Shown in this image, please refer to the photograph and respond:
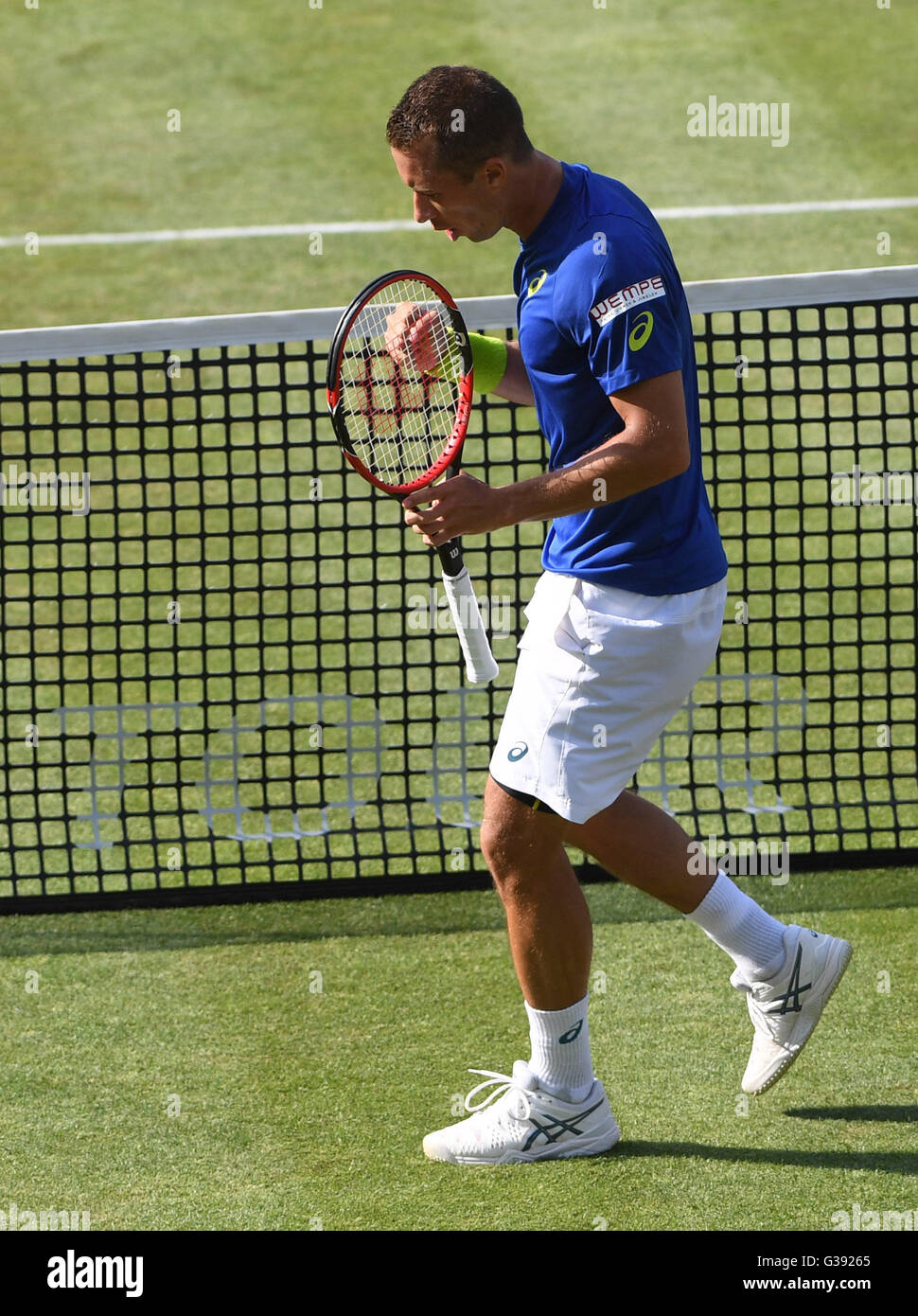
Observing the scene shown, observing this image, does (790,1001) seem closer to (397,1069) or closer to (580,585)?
(397,1069)

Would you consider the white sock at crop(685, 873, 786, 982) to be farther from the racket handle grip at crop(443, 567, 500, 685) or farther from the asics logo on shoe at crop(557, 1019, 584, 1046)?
the racket handle grip at crop(443, 567, 500, 685)

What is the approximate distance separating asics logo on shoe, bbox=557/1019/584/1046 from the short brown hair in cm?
192

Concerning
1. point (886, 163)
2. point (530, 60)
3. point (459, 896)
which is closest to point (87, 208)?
point (530, 60)

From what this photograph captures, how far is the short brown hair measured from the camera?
3707 millimetres

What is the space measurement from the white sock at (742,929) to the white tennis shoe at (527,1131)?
48 cm

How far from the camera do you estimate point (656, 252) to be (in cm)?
376

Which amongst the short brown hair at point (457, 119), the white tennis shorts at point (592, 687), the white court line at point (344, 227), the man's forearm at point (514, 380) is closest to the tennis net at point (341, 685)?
the man's forearm at point (514, 380)

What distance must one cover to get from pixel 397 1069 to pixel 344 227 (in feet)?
29.4

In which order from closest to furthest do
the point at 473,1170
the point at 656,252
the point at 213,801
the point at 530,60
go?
the point at 656,252, the point at 473,1170, the point at 213,801, the point at 530,60

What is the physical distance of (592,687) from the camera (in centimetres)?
396

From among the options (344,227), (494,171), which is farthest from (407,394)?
(344,227)
